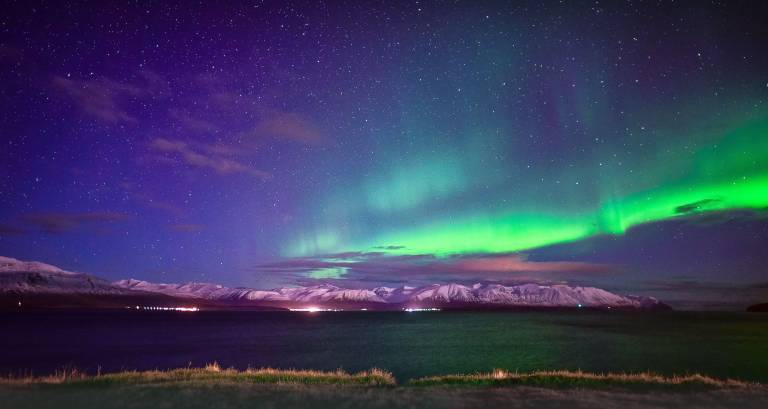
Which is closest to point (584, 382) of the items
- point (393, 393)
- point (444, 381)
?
point (444, 381)

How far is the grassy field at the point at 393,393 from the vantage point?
21969 mm

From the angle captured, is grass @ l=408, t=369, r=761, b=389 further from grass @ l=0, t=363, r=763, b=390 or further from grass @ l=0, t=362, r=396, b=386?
grass @ l=0, t=362, r=396, b=386

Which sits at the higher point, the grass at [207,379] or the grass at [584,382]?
the grass at [207,379]

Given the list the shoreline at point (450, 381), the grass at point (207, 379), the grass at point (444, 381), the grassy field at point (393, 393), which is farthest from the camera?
the grass at point (207, 379)

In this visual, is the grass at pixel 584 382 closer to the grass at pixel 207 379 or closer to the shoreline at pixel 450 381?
the shoreline at pixel 450 381

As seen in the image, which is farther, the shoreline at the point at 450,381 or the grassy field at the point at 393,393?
the shoreline at the point at 450,381

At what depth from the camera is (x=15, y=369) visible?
214 feet

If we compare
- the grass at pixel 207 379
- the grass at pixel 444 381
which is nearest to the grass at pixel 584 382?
the grass at pixel 444 381

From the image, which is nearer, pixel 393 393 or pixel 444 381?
pixel 393 393

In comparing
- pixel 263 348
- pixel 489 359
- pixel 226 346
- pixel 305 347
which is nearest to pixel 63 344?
pixel 226 346

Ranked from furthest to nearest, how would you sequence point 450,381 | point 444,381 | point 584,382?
1. point 444,381
2. point 450,381
3. point 584,382

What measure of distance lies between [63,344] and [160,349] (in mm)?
27179

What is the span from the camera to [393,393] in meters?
24.9

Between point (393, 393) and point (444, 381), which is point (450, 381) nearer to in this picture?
point (444, 381)
